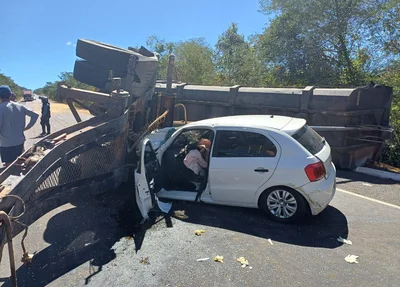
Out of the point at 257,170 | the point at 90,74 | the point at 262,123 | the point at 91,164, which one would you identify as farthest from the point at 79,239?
the point at 90,74

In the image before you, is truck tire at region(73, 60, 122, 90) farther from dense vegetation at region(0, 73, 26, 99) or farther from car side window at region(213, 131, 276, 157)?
dense vegetation at region(0, 73, 26, 99)

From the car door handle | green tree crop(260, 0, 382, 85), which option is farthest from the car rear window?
green tree crop(260, 0, 382, 85)

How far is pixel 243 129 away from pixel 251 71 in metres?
12.8

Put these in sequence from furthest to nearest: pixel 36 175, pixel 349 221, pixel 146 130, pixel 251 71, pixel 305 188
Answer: pixel 251 71 → pixel 146 130 → pixel 349 221 → pixel 305 188 → pixel 36 175

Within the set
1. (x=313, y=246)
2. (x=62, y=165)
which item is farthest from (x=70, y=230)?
(x=313, y=246)

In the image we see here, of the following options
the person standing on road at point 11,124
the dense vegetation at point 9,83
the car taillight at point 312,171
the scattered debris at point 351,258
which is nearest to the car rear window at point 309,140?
the car taillight at point 312,171

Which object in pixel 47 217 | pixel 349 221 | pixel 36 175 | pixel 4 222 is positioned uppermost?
pixel 36 175

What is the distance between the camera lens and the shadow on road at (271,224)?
4148 mm

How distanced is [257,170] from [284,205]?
62cm

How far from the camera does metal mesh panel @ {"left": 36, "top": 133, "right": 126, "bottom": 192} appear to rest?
12.4ft

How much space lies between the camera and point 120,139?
4961 mm

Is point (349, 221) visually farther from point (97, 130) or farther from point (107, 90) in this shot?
point (107, 90)

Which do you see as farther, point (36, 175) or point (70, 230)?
point (70, 230)

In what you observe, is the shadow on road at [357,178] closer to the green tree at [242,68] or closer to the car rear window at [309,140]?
the car rear window at [309,140]
